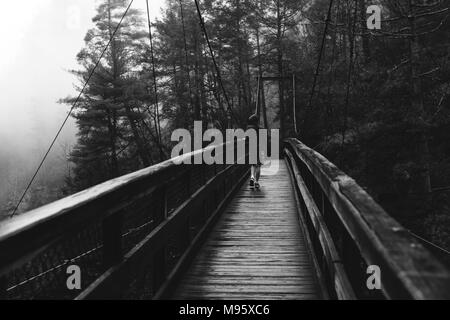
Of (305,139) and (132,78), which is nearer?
(305,139)

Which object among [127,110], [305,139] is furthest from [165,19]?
[305,139]

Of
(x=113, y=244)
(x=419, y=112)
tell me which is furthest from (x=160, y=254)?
(x=419, y=112)

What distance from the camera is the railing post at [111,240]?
210 centimetres

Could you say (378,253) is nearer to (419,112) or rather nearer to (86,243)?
(86,243)

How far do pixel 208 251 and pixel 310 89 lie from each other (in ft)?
63.4

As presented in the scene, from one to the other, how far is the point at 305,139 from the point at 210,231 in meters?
15.7

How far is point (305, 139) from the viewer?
2042cm

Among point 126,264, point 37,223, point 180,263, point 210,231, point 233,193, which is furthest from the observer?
point 233,193

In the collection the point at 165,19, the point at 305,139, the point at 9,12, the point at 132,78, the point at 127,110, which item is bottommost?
the point at 305,139

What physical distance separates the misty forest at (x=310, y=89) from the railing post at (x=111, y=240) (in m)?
4.90

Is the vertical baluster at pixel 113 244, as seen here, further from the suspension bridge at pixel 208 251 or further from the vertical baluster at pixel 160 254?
the vertical baluster at pixel 160 254

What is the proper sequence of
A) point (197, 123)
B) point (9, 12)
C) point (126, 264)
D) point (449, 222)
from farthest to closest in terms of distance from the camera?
point (9, 12)
point (197, 123)
point (449, 222)
point (126, 264)

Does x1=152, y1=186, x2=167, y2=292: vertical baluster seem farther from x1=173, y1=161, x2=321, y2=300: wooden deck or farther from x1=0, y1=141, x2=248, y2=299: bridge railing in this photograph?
x1=173, y1=161, x2=321, y2=300: wooden deck
